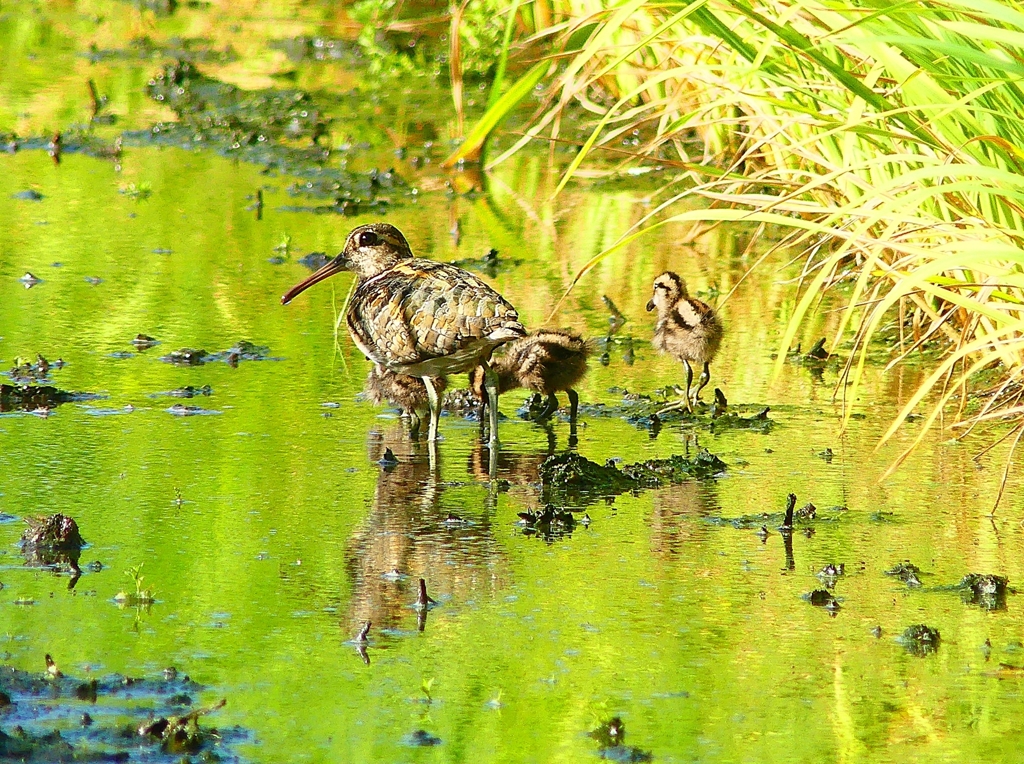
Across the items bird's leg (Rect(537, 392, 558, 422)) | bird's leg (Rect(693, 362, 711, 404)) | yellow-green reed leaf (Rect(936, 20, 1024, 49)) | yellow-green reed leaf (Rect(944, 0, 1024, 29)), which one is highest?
yellow-green reed leaf (Rect(944, 0, 1024, 29))

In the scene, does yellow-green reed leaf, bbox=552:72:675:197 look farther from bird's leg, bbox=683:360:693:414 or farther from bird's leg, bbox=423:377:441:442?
bird's leg, bbox=683:360:693:414

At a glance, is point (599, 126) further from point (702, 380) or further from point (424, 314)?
point (702, 380)

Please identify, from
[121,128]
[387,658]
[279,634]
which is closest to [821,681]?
[387,658]

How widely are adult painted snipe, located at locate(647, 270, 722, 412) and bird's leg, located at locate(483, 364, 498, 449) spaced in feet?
3.19

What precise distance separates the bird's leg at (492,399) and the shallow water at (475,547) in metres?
0.12

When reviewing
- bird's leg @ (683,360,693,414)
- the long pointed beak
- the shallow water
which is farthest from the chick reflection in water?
the long pointed beak

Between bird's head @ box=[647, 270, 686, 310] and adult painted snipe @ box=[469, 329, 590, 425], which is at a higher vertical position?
bird's head @ box=[647, 270, 686, 310]

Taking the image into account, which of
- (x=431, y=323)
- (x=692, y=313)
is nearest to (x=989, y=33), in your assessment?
(x=431, y=323)

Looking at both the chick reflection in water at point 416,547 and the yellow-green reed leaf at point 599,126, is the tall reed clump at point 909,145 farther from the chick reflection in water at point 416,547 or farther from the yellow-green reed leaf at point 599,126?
the chick reflection in water at point 416,547


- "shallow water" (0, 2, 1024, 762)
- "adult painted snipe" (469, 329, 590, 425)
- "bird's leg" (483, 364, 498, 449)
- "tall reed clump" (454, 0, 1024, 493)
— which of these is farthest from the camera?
"adult painted snipe" (469, 329, 590, 425)

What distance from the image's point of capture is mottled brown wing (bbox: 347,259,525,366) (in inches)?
288

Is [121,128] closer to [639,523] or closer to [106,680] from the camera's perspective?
[639,523]

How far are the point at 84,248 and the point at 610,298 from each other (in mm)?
3577

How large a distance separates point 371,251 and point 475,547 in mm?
2811
